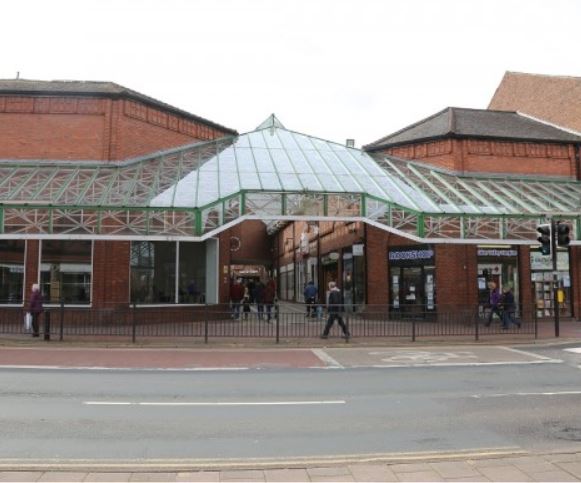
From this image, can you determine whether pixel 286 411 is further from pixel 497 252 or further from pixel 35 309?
pixel 497 252

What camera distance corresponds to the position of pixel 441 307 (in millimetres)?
18188

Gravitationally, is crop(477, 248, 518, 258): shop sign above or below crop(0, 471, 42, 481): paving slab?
above

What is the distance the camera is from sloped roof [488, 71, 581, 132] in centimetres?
3139

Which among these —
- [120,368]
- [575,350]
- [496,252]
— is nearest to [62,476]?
[120,368]

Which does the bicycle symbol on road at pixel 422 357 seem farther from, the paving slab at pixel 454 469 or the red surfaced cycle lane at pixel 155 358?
the paving slab at pixel 454 469

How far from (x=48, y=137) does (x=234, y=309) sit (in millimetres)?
11038

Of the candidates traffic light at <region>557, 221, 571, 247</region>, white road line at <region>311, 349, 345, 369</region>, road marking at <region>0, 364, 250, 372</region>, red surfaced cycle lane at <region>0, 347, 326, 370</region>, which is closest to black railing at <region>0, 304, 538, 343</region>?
red surfaced cycle lane at <region>0, 347, 326, 370</region>

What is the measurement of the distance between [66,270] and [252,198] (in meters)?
7.36

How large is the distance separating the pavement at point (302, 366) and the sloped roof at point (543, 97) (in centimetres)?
1381

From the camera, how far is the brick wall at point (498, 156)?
25312mm

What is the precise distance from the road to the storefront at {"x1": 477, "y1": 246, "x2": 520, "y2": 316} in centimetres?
1050

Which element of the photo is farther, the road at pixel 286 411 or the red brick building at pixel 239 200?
the red brick building at pixel 239 200

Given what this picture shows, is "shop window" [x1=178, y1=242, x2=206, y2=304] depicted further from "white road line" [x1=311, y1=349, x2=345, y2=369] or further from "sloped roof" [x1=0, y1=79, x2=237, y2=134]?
"white road line" [x1=311, y1=349, x2=345, y2=369]

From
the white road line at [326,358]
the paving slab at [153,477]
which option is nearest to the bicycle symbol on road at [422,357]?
the white road line at [326,358]
